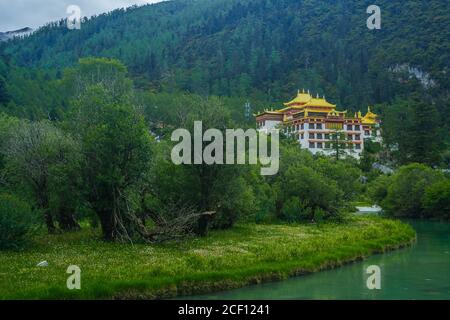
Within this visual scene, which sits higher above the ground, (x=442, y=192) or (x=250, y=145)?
(x=250, y=145)

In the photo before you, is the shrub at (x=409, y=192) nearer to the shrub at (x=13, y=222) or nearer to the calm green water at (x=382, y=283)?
the calm green water at (x=382, y=283)

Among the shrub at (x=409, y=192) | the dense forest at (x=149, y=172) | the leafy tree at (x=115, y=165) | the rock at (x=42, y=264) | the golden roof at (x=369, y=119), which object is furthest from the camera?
the golden roof at (x=369, y=119)

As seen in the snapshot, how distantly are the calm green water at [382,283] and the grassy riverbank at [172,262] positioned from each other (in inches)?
30.3

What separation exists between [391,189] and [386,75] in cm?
10721

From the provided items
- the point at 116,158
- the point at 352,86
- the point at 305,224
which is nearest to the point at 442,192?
the point at 305,224

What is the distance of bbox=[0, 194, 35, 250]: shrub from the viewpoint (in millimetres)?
24781

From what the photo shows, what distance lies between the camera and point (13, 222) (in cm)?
2492

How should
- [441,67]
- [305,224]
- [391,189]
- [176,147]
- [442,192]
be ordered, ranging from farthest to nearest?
[441,67] < [391,189] < [442,192] < [305,224] < [176,147]

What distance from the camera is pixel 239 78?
162 meters

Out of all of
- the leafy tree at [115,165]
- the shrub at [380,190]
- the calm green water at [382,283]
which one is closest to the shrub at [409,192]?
the shrub at [380,190]

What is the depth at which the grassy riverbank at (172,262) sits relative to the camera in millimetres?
18698

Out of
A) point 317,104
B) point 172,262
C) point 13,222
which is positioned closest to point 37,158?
point 13,222

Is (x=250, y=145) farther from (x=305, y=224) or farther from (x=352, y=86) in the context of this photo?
(x=352, y=86)
